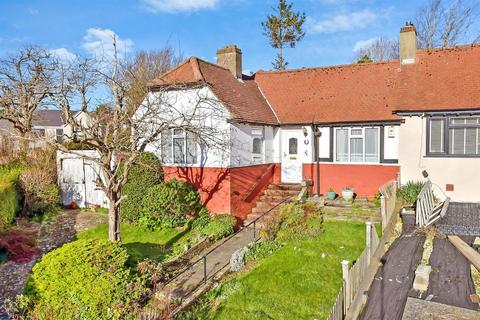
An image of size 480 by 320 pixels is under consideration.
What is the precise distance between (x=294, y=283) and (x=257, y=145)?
778 centimetres

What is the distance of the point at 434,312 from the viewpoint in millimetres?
6426

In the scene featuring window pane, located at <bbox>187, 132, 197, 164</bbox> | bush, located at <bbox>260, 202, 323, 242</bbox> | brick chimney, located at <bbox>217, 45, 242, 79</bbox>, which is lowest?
bush, located at <bbox>260, 202, 323, 242</bbox>

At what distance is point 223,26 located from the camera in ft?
60.5

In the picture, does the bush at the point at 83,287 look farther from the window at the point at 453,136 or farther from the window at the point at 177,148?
the window at the point at 453,136

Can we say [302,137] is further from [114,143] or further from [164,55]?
[164,55]

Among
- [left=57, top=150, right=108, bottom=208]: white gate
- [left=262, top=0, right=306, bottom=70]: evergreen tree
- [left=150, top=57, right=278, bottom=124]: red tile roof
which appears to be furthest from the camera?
[left=262, top=0, right=306, bottom=70]: evergreen tree

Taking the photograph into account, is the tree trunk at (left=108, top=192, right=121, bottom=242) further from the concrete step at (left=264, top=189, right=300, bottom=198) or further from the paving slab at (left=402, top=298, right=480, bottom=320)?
the concrete step at (left=264, top=189, right=300, bottom=198)

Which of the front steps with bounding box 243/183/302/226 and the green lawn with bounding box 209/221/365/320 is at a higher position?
the front steps with bounding box 243/183/302/226

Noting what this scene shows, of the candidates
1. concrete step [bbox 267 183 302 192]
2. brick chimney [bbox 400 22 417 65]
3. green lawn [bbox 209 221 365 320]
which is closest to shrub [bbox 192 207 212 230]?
concrete step [bbox 267 183 302 192]

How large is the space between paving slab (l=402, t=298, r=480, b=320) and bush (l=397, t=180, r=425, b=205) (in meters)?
6.22

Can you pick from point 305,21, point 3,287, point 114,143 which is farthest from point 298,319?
point 305,21

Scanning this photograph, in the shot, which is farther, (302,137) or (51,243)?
(302,137)

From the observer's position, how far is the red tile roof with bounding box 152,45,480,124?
525 inches

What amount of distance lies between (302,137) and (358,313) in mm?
10041
